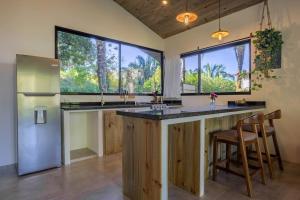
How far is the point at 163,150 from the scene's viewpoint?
160 cm

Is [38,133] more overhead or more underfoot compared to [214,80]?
more underfoot

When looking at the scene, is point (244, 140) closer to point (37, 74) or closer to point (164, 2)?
point (37, 74)

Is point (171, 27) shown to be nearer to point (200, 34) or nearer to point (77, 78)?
point (200, 34)

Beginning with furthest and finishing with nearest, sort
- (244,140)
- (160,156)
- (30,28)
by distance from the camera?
(30,28) < (244,140) < (160,156)

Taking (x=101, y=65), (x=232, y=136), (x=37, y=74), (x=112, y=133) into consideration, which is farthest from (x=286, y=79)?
(x=37, y=74)

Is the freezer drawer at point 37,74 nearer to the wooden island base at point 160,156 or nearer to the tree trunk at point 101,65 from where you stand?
the tree trunk at point 101,65

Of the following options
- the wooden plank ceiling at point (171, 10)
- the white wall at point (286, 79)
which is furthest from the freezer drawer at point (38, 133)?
the white wall at point (286, 79)

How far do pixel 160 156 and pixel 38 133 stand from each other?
2.03 meters

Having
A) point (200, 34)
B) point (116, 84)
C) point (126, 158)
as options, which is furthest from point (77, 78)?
point (200, 34)

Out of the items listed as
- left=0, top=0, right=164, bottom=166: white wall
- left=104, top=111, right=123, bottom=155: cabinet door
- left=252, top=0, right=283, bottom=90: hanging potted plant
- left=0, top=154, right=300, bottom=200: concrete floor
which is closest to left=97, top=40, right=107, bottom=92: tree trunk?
left=0, top=0, right=164, bottom=166: white wall

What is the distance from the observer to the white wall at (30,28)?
286 centimetres

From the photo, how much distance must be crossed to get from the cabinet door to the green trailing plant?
2711mm

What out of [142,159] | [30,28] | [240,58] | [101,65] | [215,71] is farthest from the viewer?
[215,71]

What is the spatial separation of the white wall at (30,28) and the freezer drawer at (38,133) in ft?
1.96
